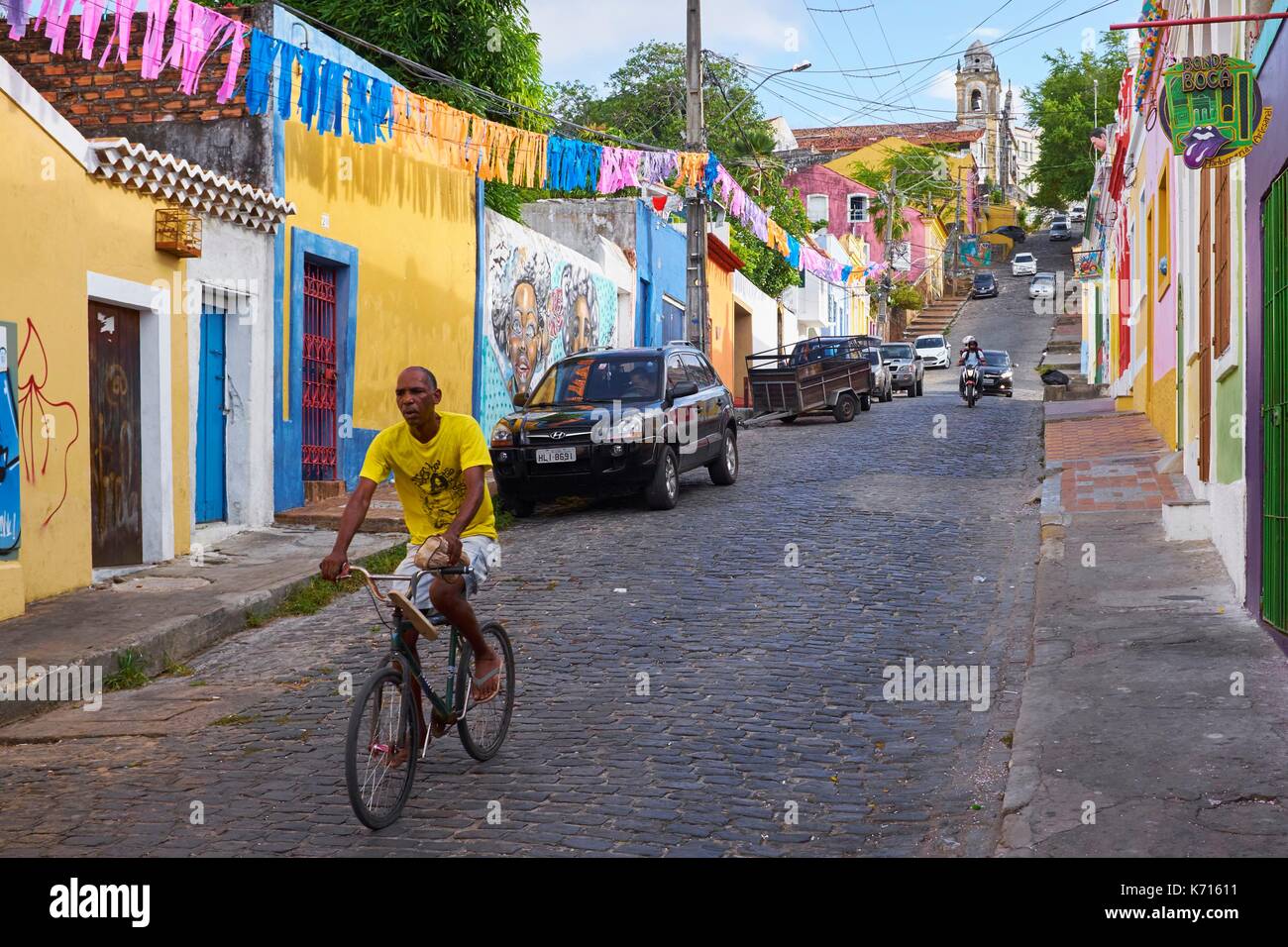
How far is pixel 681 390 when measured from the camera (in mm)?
14641

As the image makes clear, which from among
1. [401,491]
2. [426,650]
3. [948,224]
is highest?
[948,224]

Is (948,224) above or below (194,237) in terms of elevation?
above

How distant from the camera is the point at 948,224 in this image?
272 feet

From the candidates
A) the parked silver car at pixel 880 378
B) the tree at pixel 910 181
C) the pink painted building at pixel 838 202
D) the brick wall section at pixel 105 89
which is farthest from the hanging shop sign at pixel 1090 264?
the brick wall section at pixel 105 89

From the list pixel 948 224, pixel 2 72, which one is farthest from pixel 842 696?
pixel 948 224

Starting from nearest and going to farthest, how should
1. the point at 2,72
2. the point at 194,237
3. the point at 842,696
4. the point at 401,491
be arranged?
the point at 401,491, the point at 842,696, the point at 2,72, the point at 194,237

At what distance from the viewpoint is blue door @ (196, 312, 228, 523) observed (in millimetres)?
12945

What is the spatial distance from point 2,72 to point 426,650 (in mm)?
6217

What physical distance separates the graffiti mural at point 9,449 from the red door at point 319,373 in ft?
16.1

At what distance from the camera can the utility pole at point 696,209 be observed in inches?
928

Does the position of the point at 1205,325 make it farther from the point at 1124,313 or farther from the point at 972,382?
the point at 1124,313

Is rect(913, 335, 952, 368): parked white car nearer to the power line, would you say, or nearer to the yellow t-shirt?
the power line

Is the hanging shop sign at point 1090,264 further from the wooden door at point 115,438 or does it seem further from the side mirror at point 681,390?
the wooden door at point 115,438

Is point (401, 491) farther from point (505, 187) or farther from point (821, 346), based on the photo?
point (821, 346)
